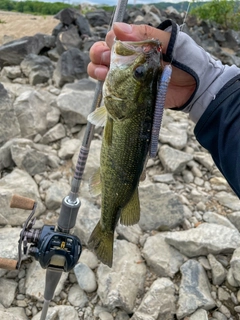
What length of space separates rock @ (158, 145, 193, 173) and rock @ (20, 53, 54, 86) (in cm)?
271

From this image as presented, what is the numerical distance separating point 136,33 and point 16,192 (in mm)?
2285

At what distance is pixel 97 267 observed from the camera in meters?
3.02

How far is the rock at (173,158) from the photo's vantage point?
411cm

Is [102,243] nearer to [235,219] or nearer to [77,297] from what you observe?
[77,297]

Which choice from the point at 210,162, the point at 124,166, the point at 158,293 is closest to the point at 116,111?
the point at 124,166

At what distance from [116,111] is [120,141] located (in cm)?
13

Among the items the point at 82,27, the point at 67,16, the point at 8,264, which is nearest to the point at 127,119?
the point at 8,264

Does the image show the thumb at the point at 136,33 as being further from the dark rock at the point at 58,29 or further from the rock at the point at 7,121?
the dark rock at the point at 58,29

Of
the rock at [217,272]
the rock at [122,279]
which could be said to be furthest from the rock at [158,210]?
the rock at [217,272]

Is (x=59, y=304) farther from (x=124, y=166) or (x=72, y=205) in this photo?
(x=124, y=166)

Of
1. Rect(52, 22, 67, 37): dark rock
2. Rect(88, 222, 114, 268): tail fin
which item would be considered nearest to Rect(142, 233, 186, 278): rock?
Rect(88, 222, 114, 268): tail fin

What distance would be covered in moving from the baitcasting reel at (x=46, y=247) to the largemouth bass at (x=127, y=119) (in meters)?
0.44

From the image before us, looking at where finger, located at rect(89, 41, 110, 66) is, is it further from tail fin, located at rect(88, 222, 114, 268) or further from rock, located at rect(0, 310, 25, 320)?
rock, located at rect(0, 310, 25, 320)

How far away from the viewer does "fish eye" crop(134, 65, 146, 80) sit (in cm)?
150
